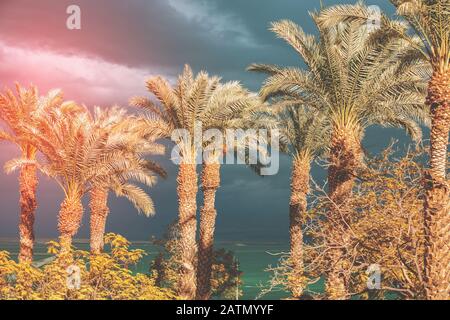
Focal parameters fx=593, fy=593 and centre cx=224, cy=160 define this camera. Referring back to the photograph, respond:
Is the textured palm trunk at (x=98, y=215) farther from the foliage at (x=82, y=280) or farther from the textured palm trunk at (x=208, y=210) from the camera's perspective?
the foliage at (x=82, y=280)

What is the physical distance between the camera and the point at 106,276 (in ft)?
52.1

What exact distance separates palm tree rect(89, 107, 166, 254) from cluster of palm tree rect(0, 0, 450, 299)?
0.07 meters

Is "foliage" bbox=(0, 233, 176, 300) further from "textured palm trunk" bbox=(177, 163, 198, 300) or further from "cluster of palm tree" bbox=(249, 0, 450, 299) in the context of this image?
"textured palm trunk" bbox=(177, 163, 198, 300)

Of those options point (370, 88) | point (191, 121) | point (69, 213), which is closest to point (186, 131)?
point (191, 121)

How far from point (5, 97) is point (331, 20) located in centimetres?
1535

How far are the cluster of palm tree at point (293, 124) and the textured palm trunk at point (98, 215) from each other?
52mm

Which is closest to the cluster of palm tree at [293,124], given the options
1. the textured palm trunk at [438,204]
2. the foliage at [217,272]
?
the textured palm trunk at [438,204]

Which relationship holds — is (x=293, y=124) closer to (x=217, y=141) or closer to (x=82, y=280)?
(x=217, y=141)

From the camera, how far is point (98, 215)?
92.9ft

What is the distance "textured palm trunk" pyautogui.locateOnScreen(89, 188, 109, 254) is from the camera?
28.2 metres

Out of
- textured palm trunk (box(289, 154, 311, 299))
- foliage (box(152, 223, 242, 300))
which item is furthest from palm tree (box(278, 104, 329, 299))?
foliage (box(152, 223, 242, 300))

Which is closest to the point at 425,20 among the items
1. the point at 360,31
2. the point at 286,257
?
the point at 360,31

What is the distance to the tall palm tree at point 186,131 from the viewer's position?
23.6 m
